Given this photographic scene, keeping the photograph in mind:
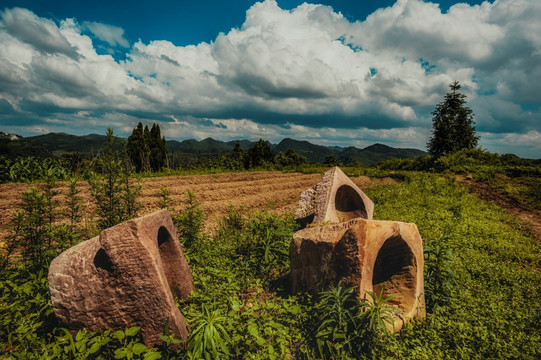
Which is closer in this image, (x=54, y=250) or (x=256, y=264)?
(x=54, y=250)

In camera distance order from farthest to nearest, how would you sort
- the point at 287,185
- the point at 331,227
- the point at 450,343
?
the point at 287,185 → the point at 331,227 → the point at 450,343

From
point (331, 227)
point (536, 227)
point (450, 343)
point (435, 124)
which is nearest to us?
point (450, 343)

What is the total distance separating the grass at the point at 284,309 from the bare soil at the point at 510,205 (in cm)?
251

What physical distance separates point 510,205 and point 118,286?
12624mm

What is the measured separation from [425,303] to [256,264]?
2.65 metres

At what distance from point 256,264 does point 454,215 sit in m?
6.65

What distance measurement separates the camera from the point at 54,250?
382 centimetres

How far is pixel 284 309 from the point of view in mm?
3459

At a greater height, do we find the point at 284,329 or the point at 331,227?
the point at 331,227

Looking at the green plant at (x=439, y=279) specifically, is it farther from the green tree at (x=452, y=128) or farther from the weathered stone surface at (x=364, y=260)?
the green tree at (x=452, y=128)

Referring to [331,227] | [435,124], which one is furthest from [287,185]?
[435,124]

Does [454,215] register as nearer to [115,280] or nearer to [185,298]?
[185,298]

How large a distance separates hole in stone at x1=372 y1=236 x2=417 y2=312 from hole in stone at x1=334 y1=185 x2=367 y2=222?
92.5 inches

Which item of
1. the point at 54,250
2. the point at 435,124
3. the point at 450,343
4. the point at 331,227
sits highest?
the point at 435,124
